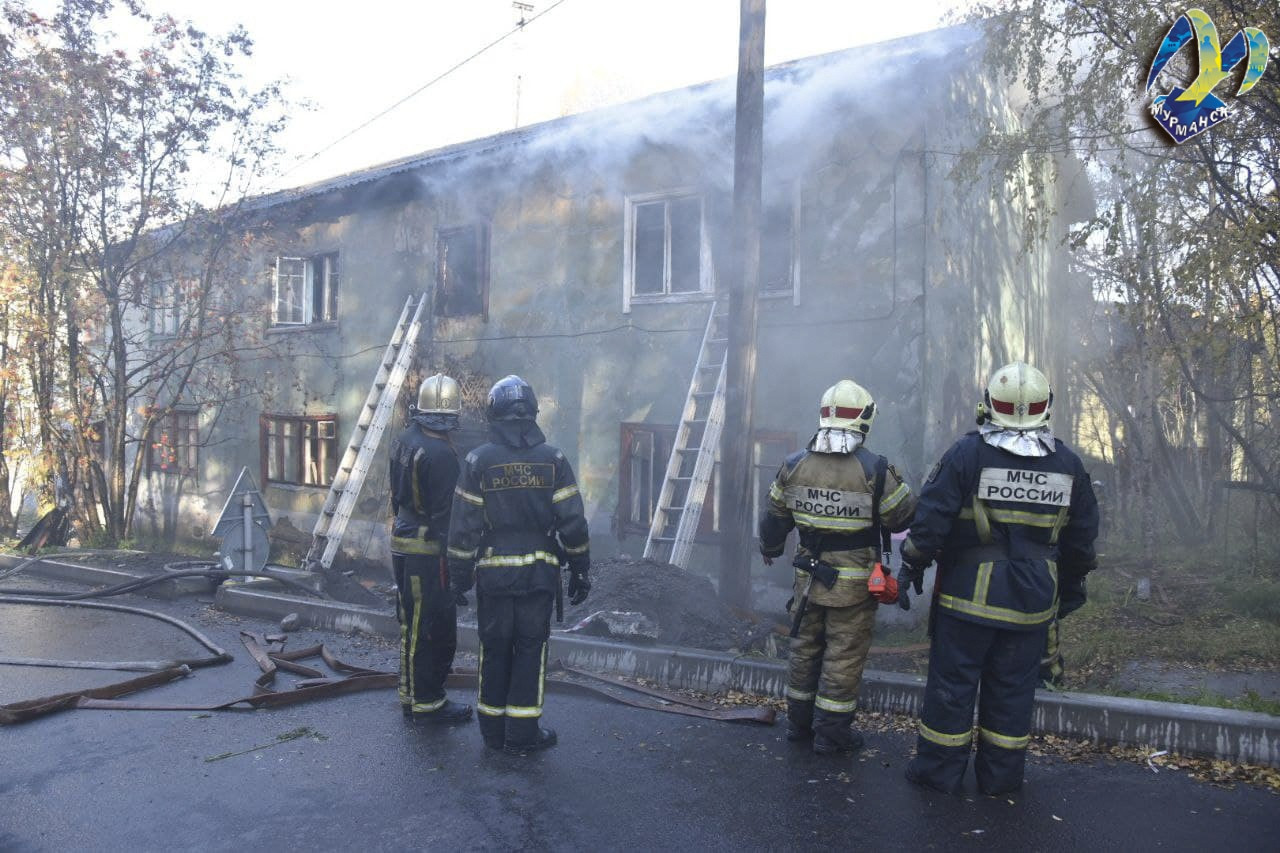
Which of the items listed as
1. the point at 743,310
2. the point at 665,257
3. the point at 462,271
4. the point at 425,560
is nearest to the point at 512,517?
the point at 425,560

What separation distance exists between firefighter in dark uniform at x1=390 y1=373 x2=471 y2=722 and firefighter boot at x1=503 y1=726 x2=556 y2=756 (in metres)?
0.63

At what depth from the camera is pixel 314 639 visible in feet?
25.3

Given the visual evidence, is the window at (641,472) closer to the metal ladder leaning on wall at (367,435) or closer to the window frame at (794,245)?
the window frame at (794,245)

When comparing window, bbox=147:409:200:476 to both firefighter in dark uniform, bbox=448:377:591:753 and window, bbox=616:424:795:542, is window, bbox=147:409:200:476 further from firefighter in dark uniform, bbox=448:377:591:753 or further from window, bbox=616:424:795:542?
firefighter in dark uniform, bbox=448:377:591:753

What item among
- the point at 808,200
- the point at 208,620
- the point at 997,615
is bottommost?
the point at 208,620

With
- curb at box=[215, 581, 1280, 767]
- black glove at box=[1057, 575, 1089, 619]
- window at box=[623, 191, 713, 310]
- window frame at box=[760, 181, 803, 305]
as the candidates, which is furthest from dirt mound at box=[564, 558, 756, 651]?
window at box=[623, 191, 713, 310]

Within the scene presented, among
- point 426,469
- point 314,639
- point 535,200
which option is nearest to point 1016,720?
point 426,469

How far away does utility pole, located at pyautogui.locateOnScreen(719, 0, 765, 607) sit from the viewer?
732 cm

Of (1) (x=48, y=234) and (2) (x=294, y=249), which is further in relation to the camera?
(2) (x=294, y=249)

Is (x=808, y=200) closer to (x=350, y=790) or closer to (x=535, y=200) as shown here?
(x=535, y=200)

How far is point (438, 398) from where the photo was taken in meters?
5.38

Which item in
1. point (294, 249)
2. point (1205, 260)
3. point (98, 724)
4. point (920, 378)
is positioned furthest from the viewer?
point (294, 249)

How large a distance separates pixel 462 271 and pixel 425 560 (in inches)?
315

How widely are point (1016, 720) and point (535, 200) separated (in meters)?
9.13
